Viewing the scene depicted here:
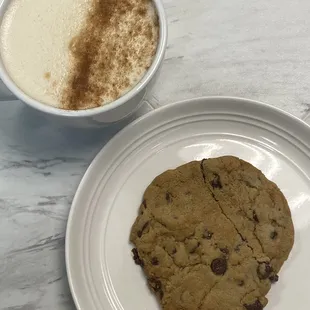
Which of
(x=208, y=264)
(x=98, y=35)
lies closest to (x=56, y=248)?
(x=208, y=264)

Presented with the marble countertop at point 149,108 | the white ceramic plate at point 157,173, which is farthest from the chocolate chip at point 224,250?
the marble countertop at point 149,108

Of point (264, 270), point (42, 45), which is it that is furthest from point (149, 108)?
point (264, 270)

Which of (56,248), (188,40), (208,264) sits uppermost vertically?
(188,40)

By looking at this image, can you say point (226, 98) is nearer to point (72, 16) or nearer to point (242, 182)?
point (242, 182)

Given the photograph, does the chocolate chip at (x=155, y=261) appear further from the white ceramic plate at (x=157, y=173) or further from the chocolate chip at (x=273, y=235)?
the chocolate chip at (x=273, y=235)

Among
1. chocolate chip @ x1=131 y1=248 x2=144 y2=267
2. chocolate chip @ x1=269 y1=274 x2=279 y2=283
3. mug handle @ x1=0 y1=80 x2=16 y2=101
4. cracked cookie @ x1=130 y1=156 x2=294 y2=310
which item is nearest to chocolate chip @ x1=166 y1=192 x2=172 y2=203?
cracked cookie @ x1=130 y1=156 x2=294 y2=310

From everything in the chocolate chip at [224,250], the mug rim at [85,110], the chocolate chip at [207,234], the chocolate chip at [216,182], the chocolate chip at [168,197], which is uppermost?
the mug rim at [85,110]
